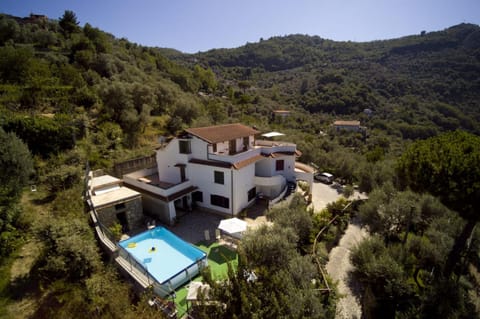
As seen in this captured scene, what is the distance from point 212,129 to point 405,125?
84816 millimetres

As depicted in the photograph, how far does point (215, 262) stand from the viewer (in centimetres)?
1456

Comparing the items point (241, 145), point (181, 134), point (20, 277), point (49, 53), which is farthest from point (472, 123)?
point (49, 53)

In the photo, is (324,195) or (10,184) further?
(324,195)

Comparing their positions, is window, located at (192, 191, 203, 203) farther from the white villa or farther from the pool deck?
the pool deck

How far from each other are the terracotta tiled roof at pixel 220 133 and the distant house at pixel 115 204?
760 cm

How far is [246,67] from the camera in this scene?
15062cm

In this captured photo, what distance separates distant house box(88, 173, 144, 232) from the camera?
16672mm

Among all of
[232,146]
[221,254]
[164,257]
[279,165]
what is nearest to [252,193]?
[279,165]

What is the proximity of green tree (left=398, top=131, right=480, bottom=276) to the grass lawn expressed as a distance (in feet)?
42.6

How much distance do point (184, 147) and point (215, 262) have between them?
11354 millimetres

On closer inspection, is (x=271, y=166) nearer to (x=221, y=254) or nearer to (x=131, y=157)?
(x=221, y=254)

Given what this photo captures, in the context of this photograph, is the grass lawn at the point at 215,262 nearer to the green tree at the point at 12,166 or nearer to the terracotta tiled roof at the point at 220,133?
the terracotta tiled roof at the point at 220,133

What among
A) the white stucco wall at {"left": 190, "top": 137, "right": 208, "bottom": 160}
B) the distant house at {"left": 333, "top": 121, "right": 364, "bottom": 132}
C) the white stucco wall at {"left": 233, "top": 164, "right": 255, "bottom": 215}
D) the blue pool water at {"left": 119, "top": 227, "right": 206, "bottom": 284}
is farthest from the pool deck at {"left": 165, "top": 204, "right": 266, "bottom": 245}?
the distant house at {"left": 333, "top": 121, "right": 364, "bottom": 132}

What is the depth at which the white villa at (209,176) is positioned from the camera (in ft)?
64.4
